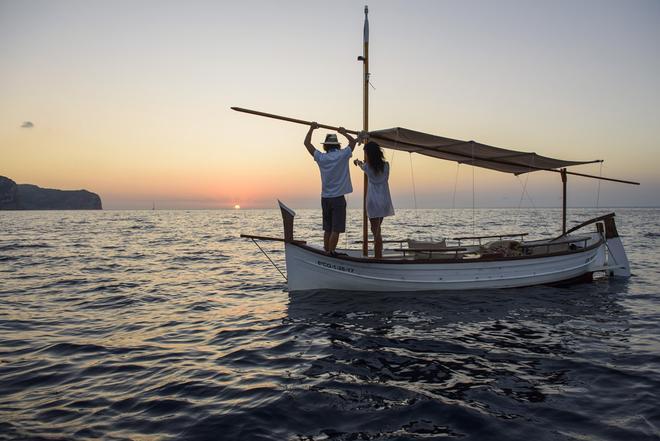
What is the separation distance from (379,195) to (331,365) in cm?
551

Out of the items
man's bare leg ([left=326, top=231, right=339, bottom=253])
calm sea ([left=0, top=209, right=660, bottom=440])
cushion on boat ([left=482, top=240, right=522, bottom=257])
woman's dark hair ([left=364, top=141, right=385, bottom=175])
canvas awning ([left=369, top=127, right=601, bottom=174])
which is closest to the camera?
calm sea ([left=0, top=209, right=660, bottom=440])

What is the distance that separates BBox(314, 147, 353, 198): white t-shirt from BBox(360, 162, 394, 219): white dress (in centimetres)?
84

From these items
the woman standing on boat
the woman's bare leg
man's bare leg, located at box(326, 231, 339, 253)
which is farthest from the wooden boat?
the woman standing on boat

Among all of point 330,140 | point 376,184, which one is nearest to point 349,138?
point 330,140

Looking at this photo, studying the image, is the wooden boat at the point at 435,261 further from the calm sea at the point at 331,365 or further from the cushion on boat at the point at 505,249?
the calm sea at the point at 331,365

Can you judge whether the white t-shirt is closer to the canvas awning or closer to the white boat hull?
the white boat hull

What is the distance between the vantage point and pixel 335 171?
10.3 m

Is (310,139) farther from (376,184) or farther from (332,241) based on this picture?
(332,241)

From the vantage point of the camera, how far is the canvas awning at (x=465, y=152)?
39.2 ft

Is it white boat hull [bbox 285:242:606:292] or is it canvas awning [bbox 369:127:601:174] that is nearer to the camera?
white boat hull [bbox 285:242:606:292]

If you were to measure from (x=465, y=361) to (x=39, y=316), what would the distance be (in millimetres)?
9514

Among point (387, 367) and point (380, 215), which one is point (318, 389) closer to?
point (387, 367)

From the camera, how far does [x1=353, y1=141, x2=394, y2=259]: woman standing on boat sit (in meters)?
10.7

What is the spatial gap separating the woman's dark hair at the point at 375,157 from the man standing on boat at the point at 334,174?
1.35 ft
